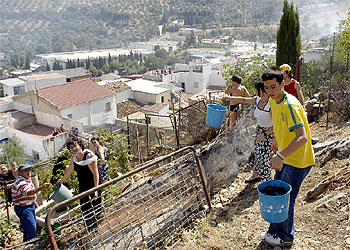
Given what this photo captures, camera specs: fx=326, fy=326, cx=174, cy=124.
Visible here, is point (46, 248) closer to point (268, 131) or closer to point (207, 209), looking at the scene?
point (207, 209)

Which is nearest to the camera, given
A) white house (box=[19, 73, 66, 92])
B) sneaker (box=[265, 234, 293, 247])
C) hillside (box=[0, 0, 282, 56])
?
sneaker (box=[265, 234, 293, 247])

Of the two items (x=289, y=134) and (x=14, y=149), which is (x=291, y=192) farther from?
(x=14, y=149)

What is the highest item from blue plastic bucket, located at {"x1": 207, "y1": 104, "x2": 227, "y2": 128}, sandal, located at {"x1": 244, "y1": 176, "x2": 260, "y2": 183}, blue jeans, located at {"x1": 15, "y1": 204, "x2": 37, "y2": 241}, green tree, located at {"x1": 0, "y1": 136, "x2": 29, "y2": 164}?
blue plastic bucket, located at {"x1": 207, "y1": 104, "x2": 227, "y2": 128}

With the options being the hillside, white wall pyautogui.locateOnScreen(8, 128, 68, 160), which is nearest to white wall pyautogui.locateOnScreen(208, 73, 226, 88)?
white wall pyautogui.locateOnScreen(8, 128, 68, 160)

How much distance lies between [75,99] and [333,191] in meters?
23.2

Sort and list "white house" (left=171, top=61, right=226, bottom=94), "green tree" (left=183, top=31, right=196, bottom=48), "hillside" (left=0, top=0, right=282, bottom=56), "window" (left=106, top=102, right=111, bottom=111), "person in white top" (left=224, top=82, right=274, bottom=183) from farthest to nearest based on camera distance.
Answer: "hillside" (left=0, top=0, right=282, bottom=56) → "green tree" (left=183, top=31, right=196, bottom=48) → "white house" (left=171, top=61, right=226, bottom=94) → "window" (left=106, top=102, right=111, bottom=111) → "person in white top" (left=224, top=82, right=274, bottom=183)

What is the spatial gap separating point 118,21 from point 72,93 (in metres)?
144

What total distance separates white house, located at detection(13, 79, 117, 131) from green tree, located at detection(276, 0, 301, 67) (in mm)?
14365

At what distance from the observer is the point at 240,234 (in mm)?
3346

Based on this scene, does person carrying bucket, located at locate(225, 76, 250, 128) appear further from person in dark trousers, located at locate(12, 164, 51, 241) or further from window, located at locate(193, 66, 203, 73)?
window, located at locate(193, 66, 203, 73)

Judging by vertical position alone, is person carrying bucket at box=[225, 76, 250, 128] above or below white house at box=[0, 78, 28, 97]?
above

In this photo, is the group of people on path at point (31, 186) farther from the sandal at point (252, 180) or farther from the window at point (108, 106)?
the window at point (108, 106)

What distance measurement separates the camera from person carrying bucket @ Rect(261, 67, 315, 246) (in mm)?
2564

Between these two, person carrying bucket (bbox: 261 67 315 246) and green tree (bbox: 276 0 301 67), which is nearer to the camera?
person carrying bucket (bbox: 261 67 315 246)
